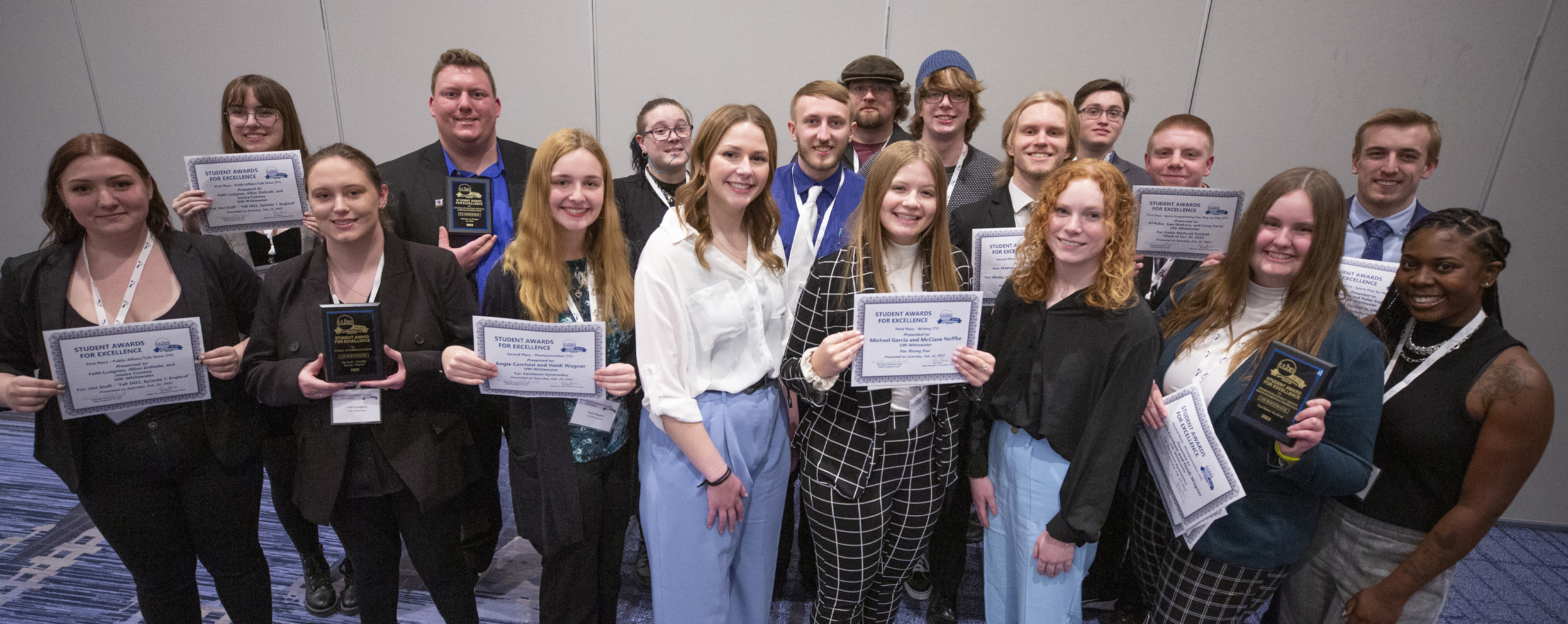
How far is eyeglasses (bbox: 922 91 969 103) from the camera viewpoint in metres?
2.90

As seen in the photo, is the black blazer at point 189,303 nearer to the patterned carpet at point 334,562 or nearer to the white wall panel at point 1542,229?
the patterned carpet at point 334,562

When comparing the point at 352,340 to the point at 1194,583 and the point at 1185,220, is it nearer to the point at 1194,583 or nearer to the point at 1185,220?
the point at 1194,583

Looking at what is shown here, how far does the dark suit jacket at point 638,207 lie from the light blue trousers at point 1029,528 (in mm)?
1731

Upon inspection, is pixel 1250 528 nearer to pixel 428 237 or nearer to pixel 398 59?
pixel 428 237

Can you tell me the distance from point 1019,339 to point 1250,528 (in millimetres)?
830

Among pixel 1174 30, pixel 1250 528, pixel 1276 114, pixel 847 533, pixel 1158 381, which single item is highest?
pixel 1174 30

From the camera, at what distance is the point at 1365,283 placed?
1.88 meters

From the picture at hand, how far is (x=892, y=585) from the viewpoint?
7.05 feet

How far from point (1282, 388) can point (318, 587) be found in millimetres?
3690

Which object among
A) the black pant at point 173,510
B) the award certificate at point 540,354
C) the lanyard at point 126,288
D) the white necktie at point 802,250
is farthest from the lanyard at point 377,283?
the white necktie at point 802,250

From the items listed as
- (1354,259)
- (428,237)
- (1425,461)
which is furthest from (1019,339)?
(428,237)

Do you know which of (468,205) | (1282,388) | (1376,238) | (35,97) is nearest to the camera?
(1282,388)

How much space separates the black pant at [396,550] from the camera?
2102mm

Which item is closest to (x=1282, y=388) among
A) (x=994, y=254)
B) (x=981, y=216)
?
(x=994, y=254)
